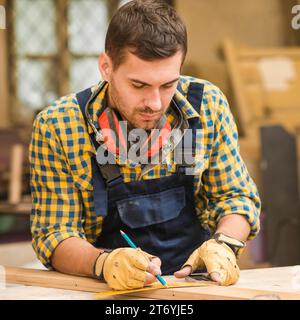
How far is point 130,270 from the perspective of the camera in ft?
6.57

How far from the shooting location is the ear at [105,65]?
2310 mm

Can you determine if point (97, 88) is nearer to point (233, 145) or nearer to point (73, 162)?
point (73, 162)

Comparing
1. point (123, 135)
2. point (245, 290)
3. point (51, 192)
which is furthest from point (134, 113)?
point (245, 290)

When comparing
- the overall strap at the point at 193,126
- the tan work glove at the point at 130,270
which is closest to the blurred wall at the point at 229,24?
the overall strap at the point at 193,126

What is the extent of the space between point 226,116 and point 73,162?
0.59m

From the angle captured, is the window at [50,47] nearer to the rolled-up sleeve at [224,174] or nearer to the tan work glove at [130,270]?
the rolled-up sleeve at [224,174]

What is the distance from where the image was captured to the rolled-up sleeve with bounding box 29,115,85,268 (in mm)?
2373

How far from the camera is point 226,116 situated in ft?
8.20

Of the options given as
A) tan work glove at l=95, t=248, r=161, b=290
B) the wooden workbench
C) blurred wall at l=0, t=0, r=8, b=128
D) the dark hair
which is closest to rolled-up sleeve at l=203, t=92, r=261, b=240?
the wooden workbench

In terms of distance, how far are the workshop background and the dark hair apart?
2.97m

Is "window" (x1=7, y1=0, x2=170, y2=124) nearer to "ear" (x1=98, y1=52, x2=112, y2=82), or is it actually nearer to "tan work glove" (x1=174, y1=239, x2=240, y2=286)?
"ear" (x1=98, y1=52, x2=112, y2=82)

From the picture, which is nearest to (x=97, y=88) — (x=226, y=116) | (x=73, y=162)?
(x=73, y=162)

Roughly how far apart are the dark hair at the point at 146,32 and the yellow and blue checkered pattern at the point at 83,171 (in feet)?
1.01

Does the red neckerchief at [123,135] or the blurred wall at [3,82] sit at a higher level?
the blurred wall at [3,82]
